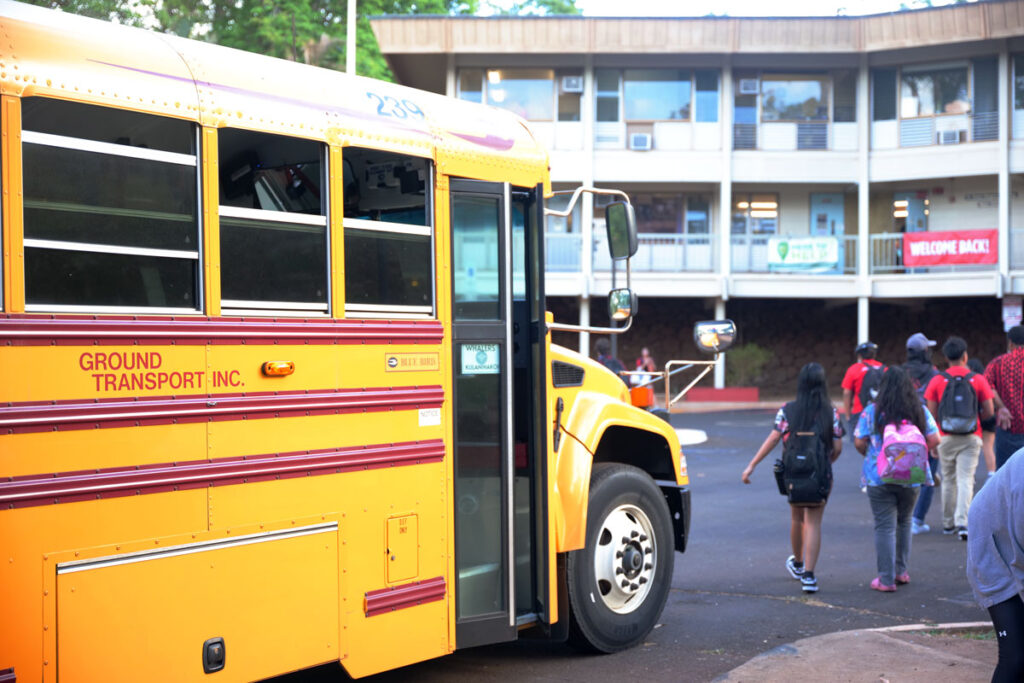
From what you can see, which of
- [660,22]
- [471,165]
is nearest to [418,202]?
[471,165]

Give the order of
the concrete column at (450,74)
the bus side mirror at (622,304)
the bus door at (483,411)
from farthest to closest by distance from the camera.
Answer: the concrete column at (450,74) < the bus side mirror at (622,304) < the bus door at (483,411)

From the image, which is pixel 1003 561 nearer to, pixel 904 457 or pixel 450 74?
pixel 904 457

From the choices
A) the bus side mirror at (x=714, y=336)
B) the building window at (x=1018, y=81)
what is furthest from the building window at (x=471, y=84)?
the bus side mirror at (x=714, y=336)

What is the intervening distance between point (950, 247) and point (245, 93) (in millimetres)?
27420

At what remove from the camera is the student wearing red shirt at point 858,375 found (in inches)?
453

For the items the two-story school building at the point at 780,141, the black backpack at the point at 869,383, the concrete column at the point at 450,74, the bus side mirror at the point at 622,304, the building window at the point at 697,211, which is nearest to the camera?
the bus side mirror at the point at 622,304

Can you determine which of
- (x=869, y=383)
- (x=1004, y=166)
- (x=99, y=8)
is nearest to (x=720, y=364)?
(x=1004, y=166)

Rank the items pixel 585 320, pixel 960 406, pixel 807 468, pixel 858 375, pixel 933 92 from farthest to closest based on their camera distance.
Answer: pixel 933 92
pixel 585 320
pixel 858 375
pixel 960 406
pixel 807 468

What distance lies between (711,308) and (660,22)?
8224 millimetres

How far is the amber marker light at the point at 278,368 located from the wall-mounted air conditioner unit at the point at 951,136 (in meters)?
29.0

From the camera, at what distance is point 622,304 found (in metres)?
6.33

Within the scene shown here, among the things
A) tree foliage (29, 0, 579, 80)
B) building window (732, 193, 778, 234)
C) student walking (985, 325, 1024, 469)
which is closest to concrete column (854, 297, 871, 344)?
building window (732, 193, 778, 234)

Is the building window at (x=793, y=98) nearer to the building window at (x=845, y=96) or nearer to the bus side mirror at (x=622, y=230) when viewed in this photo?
the building window at (x=845, y=96)

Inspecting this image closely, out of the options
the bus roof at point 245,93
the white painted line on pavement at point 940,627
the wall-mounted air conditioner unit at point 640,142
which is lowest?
the white painted line on pavement at point 940,627
